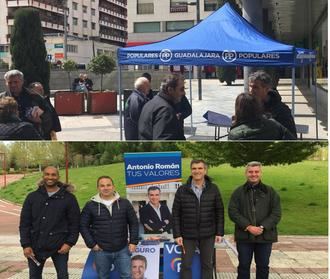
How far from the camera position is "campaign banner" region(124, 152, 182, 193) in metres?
2.87

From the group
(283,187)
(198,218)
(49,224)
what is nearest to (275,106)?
(283,187)

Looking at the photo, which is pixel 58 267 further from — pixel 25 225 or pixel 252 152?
pixel 252 152

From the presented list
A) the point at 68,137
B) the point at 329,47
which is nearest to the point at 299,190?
the point at 329,47

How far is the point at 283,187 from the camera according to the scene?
2955 millimetres

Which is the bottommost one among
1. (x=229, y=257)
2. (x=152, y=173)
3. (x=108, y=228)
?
(x=229, y=257)

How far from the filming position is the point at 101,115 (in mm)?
2262

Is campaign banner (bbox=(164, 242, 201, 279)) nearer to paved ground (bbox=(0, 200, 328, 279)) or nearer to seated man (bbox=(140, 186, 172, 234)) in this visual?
seated man (bbox=(140, 186, 172, 234))

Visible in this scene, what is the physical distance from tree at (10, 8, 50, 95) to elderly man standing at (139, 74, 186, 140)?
542 millimetres

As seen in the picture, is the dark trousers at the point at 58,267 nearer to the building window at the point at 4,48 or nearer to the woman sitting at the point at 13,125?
the woman sitting at the point at 13,125

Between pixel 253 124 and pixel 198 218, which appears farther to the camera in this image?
pixel 198 218

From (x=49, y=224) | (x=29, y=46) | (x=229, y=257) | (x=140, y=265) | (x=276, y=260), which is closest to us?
(x=29, y=46)

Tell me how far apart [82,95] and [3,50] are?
0.41 m

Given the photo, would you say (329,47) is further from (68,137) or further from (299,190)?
(68,137)

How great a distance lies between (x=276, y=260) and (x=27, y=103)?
1.97m
